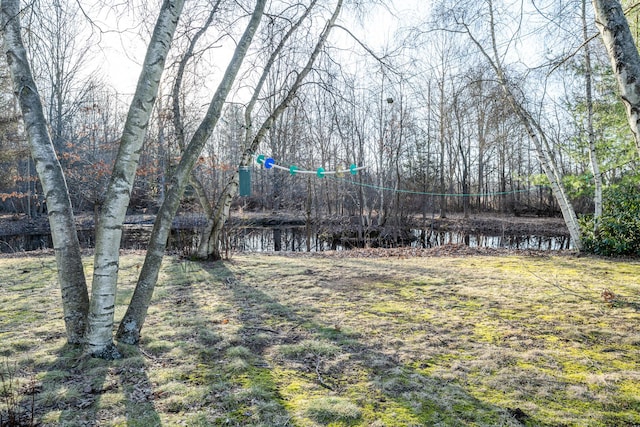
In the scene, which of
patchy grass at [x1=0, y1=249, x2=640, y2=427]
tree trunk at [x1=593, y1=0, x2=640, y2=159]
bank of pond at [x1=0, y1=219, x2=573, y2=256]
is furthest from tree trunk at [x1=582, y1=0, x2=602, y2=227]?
tree trunk at [x1=593, y1=0, x2=640, y2=159]

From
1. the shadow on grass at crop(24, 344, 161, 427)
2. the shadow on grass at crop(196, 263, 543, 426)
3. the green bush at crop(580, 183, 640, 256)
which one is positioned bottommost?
the shadow on grass at crop(196, 263, 543, 426)

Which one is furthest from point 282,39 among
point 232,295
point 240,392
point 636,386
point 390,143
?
point 390,143

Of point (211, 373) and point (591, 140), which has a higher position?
point (591, 140)

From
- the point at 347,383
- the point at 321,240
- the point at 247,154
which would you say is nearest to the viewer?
the point at 347,383

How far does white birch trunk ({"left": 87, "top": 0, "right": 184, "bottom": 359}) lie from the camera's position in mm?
2582

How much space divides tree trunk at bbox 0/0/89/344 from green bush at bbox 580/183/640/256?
880cm

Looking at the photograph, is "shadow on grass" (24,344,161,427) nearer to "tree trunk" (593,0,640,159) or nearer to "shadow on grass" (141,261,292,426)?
"shadow on grass" (141,261,292,426)

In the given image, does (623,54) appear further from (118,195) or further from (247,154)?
(247,154)

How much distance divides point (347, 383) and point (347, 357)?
1.26 ft

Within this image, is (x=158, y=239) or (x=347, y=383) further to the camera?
(x=158, y=239)

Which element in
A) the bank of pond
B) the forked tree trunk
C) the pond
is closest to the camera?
the forked tree trunk

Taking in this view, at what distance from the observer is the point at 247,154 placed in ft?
21.1

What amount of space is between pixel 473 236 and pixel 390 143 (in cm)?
530

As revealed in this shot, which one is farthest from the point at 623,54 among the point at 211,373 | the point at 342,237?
the point at 342,237
